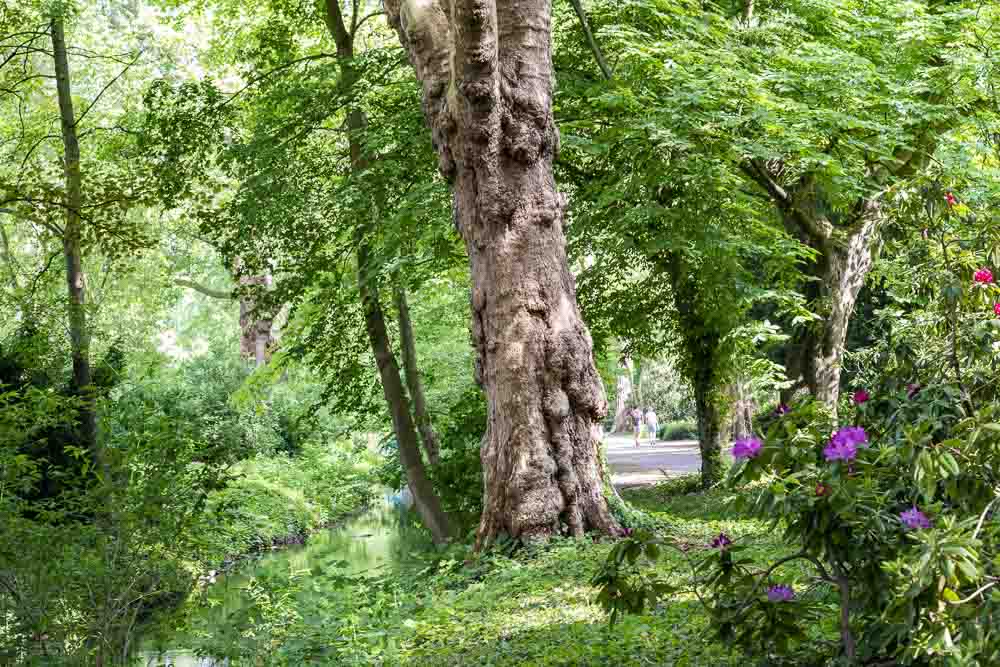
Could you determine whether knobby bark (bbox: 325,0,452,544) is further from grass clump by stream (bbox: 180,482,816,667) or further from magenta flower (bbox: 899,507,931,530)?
magenta flower (bbox: 899,507,931,530)

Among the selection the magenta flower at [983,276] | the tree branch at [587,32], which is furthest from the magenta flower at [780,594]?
the tree branch at [587,32]

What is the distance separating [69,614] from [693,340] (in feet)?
37.5

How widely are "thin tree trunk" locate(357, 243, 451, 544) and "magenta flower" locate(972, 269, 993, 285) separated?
932cm

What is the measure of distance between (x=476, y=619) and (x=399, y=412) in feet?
23.3

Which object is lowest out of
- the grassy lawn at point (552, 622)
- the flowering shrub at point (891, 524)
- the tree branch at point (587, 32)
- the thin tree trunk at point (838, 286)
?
the grassy lawn at point (552, 622)

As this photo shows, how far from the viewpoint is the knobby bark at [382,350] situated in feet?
42.1

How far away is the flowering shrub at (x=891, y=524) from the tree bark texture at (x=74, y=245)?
8616 mm

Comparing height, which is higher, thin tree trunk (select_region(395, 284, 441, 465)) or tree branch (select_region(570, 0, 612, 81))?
tree branch (select_region(570, 0, 612, 81))

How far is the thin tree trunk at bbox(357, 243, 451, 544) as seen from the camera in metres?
12.9

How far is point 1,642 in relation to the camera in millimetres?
6594

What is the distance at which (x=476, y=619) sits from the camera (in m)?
6.50

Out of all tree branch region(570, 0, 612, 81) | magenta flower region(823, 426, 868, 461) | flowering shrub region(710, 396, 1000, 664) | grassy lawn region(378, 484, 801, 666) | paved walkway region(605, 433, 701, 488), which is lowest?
paved walkway region(605, 433, 701, 488)

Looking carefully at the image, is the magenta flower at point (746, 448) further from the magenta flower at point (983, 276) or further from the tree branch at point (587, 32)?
the tree branch at point (587, 32)

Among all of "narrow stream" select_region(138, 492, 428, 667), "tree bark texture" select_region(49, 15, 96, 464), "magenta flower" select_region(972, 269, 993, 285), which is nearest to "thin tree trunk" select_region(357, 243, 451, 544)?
"narrow stream" select_region(138, 492, 428, 667)
